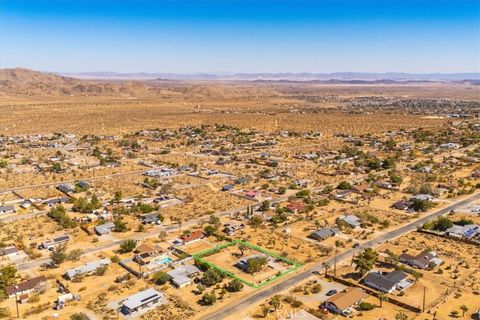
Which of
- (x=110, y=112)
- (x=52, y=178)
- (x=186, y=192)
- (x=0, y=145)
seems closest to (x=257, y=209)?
(x=186, y=192)

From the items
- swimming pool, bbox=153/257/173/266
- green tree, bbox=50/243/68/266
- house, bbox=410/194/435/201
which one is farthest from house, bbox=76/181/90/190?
house, bbox=410/194/435/201

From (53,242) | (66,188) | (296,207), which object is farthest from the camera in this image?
(66,188)

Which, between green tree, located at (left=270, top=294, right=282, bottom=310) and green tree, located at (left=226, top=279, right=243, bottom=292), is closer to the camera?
green tree, located at (left=270, top=294, right=282, bottom=310)

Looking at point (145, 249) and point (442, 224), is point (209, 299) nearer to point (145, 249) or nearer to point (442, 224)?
point (145, 249)

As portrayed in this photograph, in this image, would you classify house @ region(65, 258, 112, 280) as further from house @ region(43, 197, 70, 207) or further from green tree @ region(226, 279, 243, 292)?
house @ region(43, 197, 70, 207)

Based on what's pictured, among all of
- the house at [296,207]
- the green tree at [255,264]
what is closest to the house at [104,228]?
the green tree at [255,264]

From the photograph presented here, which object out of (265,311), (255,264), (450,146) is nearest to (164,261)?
(255,264)
